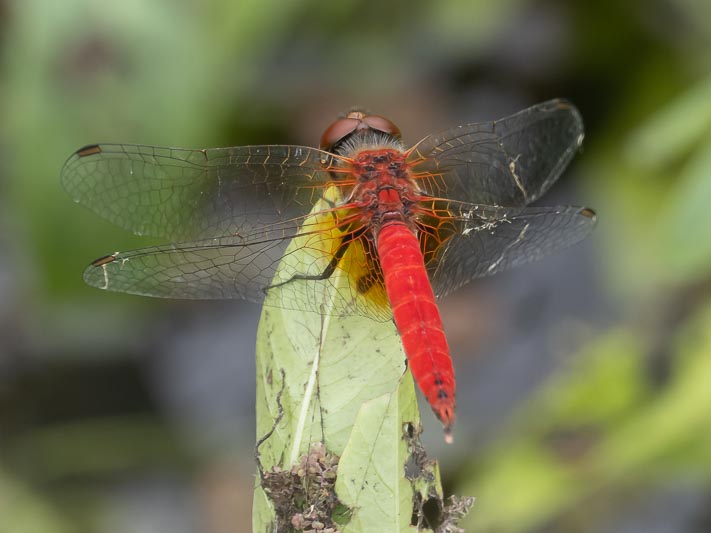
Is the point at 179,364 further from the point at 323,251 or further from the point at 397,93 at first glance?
the point at 323,251

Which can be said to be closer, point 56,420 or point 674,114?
point 674,114

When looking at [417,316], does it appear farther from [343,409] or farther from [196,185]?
[196,185]

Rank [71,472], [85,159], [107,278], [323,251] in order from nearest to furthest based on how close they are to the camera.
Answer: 1. [323,251]
2. [107,278]
3. [85,159]
4. [71,472]

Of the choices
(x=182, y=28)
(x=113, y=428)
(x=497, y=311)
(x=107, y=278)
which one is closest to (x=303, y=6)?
(x=182, y=28)

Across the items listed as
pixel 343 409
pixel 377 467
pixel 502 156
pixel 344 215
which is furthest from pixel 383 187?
pixel 377 467

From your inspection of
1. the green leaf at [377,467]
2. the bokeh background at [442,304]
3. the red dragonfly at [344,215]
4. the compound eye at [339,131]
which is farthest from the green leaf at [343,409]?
the bokeh background at [442,304]

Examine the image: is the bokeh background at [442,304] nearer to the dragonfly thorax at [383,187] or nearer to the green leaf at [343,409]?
the dragonfly thorax at [383,187]
